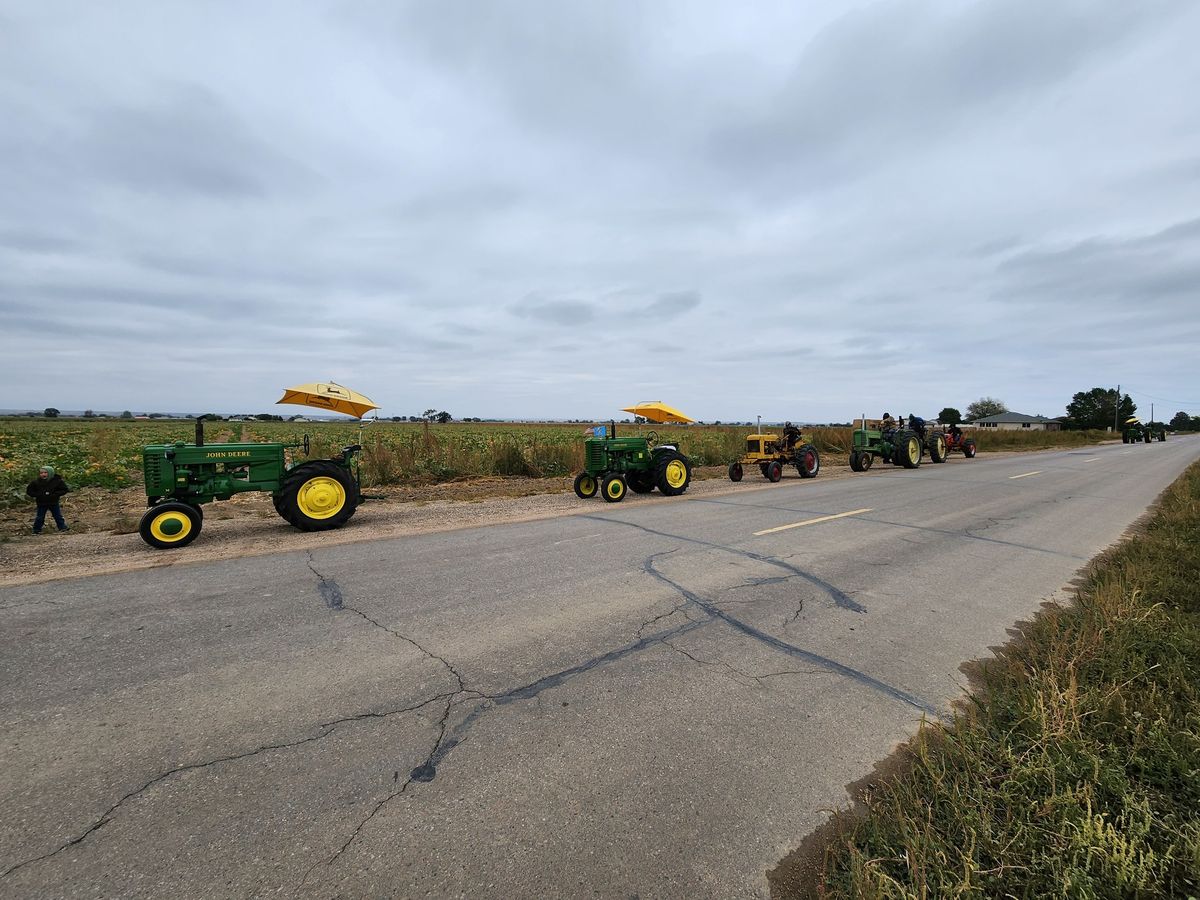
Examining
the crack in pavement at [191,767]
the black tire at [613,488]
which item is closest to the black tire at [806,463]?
the black tire at [613,488]

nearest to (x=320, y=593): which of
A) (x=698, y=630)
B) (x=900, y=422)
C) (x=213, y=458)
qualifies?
(x=698, y=630)

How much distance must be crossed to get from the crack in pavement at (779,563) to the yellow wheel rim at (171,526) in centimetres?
561

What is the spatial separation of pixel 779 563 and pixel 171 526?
754cm

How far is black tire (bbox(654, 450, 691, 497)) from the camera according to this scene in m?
12.1

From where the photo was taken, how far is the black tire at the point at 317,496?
784cm

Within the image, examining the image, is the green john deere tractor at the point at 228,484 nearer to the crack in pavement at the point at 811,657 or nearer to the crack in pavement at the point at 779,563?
the crack in pavement at the point at 779,563

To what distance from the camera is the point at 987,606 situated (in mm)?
4754

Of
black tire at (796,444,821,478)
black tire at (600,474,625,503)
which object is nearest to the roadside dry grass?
black tire at (600,474,625,503)

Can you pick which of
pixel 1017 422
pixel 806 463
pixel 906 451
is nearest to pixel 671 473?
pixel 806 463

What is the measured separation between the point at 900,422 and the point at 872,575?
1830 centimetres

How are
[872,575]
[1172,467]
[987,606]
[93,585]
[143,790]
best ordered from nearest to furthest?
[143,790], [987,606], [93,585], [872,575], [1172,467]

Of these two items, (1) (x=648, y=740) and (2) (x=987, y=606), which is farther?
(2) (x=987, y=606)

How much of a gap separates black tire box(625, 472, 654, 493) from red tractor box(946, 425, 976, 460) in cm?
1910

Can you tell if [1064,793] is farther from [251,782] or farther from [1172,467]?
[1172,467]
